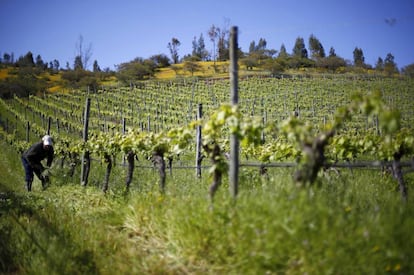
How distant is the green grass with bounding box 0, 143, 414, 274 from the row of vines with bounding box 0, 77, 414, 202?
1.63 feet

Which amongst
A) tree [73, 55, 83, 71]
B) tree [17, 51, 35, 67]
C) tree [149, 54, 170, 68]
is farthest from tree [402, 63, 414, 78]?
tree [17, 51, 35, 67]

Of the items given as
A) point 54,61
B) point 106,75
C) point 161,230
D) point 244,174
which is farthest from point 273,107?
point 54,61

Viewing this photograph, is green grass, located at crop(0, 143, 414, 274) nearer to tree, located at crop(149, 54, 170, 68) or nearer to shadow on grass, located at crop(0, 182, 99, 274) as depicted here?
shadow on grass, located at crop(0, 182, 99, 274)

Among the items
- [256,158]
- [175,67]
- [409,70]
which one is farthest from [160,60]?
[256,158]

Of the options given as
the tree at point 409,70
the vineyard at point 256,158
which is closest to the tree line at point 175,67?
the tree at point 409,70

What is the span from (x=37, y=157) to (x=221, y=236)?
748cm

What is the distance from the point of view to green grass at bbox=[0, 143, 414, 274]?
228 centimetres

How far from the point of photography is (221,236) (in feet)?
9.41

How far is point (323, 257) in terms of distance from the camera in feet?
7.64

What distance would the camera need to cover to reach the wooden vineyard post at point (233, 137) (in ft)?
11.5

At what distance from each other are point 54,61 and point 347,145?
→ 112162mm

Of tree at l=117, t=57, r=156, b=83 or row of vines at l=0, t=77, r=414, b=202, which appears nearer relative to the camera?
row of vines at l=0, t=77, r=414, b=202

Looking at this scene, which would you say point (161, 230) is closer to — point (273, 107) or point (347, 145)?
point (347, 145)

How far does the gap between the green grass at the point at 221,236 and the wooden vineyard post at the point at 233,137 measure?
0.76 ft
